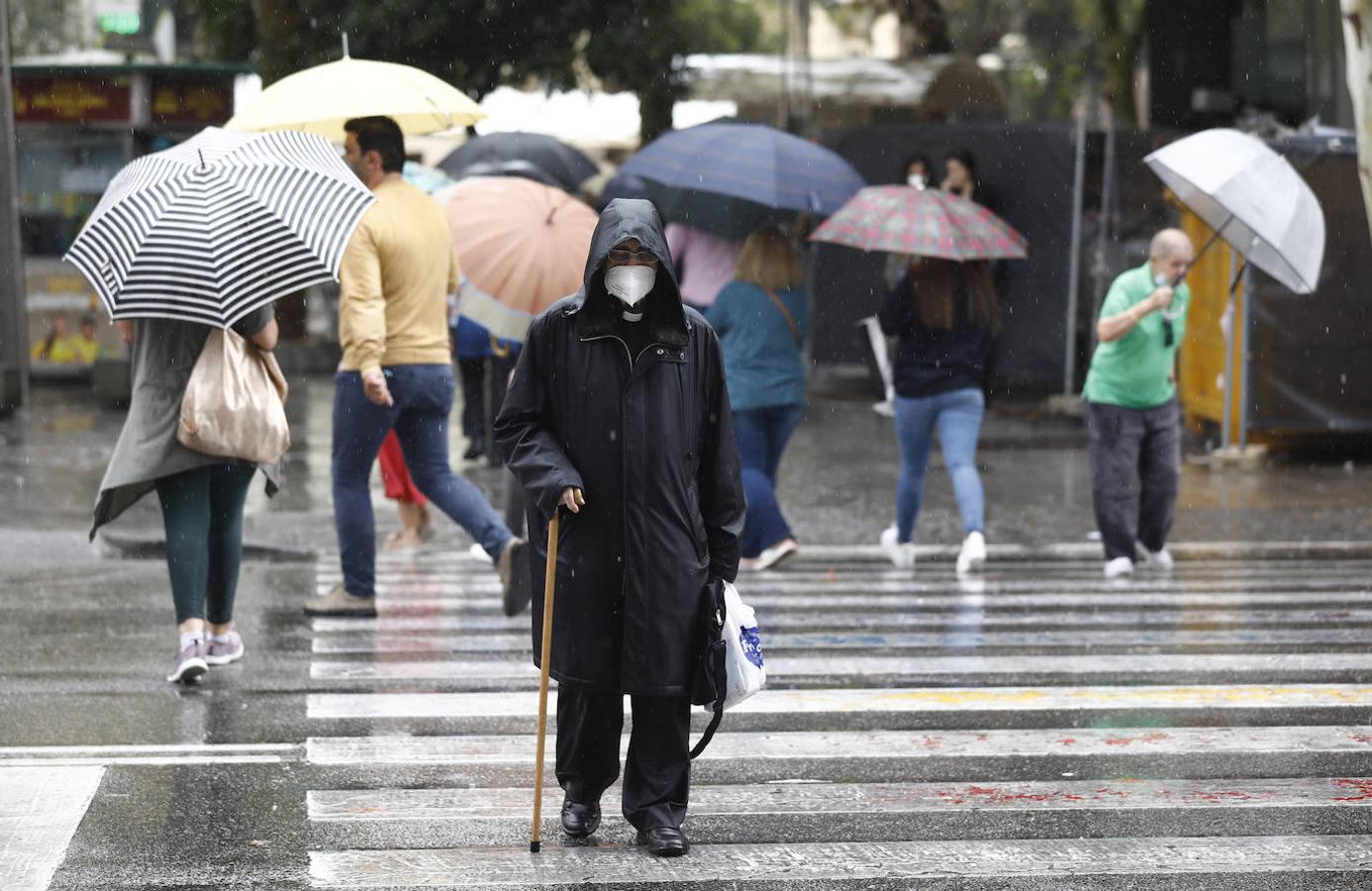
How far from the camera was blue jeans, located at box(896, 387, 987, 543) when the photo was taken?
10.2 metres

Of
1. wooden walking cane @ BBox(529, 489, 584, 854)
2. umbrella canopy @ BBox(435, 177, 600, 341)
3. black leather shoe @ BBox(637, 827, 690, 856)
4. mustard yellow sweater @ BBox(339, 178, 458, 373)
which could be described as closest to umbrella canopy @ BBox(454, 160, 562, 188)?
umbrella canopy @ BBox(435, 177, 600, 341)

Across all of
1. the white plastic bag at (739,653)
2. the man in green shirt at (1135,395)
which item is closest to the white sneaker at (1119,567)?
the man in green shirt at (1135,395)

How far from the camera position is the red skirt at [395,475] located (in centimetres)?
1056

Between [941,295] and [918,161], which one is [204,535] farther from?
[918,161]

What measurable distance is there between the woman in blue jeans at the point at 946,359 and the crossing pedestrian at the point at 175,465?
3.85m

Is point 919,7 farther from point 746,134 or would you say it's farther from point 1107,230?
point 746,134

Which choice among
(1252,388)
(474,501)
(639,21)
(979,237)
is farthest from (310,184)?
(639,21)

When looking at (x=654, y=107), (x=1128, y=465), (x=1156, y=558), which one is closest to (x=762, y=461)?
(x=1128, y=465)

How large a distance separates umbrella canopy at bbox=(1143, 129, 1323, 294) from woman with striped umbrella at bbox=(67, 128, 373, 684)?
455cm

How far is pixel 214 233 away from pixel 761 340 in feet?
11.7

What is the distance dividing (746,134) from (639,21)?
12.8m

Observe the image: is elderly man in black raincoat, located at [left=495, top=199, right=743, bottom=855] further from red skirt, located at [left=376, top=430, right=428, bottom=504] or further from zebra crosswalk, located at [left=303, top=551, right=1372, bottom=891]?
red skirt, located at [left=376, top=430, right=428, bottom=504]

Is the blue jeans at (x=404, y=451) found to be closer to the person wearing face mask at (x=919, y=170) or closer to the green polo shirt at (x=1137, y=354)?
the green polo shirt at (x=1137, y=354)

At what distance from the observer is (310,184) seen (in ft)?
23.7
